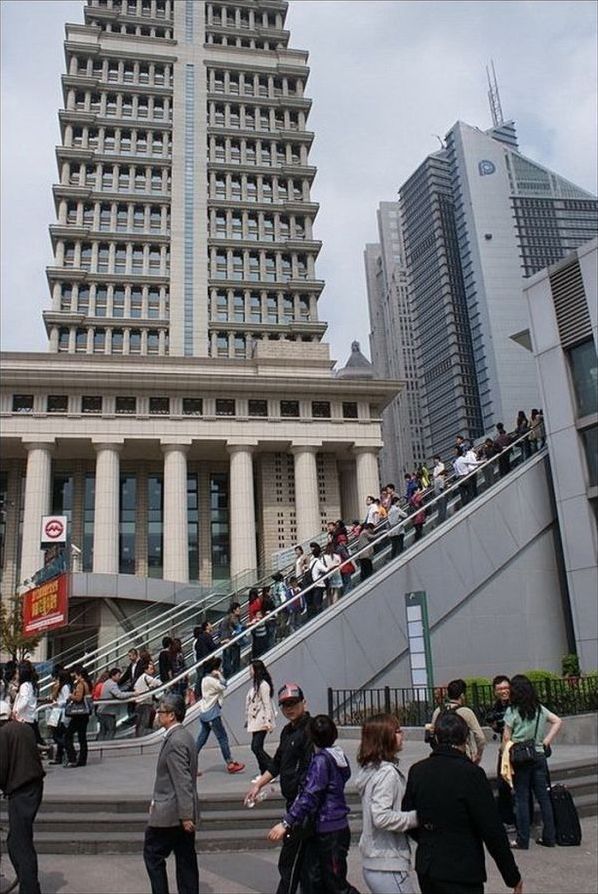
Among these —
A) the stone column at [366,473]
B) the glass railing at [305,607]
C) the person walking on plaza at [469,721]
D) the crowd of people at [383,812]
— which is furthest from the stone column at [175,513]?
the crowd of people at [383,812]

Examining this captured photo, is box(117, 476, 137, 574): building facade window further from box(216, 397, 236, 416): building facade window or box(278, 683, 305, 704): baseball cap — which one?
box(278, 683, 305, 704): baseball cap

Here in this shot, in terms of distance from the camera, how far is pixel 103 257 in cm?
6138

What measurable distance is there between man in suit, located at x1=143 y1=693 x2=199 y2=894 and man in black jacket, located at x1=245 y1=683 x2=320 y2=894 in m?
0.51

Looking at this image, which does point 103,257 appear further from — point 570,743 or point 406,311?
point 406,311

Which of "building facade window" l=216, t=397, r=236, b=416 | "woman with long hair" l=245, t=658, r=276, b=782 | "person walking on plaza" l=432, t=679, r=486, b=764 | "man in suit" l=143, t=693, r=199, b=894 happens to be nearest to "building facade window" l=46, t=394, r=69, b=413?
"building facade window" l=216, t=397, r=236, b=416

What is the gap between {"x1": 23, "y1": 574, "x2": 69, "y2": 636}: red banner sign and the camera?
17402 millimetres

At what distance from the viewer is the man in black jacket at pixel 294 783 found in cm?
456

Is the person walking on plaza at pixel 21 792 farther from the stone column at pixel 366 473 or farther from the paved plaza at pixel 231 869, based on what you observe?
the stone column at pixel 366 473

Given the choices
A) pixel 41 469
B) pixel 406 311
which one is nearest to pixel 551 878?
pixel 41 469

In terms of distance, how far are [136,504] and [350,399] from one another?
15.7 m

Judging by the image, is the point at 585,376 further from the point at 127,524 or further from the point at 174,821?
the point at 127,524

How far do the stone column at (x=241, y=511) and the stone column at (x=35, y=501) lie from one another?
36.3ft

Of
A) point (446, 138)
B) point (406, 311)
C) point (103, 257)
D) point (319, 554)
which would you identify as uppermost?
point (446, 138)

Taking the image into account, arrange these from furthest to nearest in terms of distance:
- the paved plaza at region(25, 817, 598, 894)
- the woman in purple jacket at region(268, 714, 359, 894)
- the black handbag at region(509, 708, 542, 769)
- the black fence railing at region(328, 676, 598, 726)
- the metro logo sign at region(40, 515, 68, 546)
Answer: the metro logo sign at region(40, 515, 68, 546) → the black fence railing at region(328, 676, 598, 726) → the black handbag at region(509, 708, 542, 769) → the paved plaza at region(25, 817, 598, 894) → the woman in purple jacket at region(268, 714, 359, 894)
